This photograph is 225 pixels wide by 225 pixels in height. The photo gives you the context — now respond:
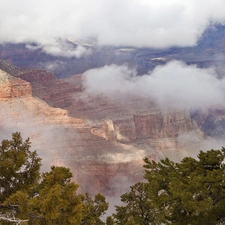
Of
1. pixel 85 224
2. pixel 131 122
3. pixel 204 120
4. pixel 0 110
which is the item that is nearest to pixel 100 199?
pixel 85 224

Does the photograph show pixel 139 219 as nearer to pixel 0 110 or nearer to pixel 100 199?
pixel 100 199

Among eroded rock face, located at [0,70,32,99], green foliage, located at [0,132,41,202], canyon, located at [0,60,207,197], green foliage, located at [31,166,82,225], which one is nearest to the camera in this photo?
green foliage, located at [31,166,82,225]

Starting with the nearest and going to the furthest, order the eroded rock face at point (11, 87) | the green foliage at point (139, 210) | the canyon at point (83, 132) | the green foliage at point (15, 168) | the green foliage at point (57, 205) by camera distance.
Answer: the green foliage at point (57, 205)
the green foliage at point (15, 168)
the green foliage at point (139, 210)
the canyon at point (83, 132)
the eroded rock face at point (11, 87)

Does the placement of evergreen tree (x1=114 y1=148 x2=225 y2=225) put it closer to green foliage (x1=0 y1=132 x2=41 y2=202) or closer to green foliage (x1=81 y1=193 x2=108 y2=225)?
green foliage (x1=0 y1=132 x2=41 y2=202)

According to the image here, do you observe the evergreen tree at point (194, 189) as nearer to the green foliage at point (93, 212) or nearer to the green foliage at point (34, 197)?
the green foliage at point (34, 197)

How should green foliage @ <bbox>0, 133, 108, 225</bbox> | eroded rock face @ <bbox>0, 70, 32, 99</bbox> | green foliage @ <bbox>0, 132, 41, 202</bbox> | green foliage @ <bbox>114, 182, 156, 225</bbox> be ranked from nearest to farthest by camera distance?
green foliage @ <bbox>0, 133, 108, 225</bbox>, green foliage @ <bbox>0, 132, 41, 202</bbox>, green foliage @ <bbox>114, 182, 156, 225</bbox>, eroded rock face @ <bbox>0, 70, 32, 99</bbox>

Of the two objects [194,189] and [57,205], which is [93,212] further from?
[57,205]

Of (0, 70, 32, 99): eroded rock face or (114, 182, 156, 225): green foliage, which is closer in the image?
(114, 182, 156, 225): green foliage

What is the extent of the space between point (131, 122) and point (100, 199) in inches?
2810

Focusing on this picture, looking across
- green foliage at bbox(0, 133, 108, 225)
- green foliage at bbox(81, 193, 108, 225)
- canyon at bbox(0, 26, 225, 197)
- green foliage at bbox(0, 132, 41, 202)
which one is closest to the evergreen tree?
green foliage at bbox(0, 133, 108, 225)

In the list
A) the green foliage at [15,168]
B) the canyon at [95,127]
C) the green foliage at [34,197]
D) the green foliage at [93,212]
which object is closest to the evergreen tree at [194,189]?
the green foliage at [34,197]

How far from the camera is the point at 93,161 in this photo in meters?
54.2

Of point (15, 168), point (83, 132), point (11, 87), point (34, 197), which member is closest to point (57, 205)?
point (34, 197)

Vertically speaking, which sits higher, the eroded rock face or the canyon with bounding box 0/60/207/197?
the eroded rock face
